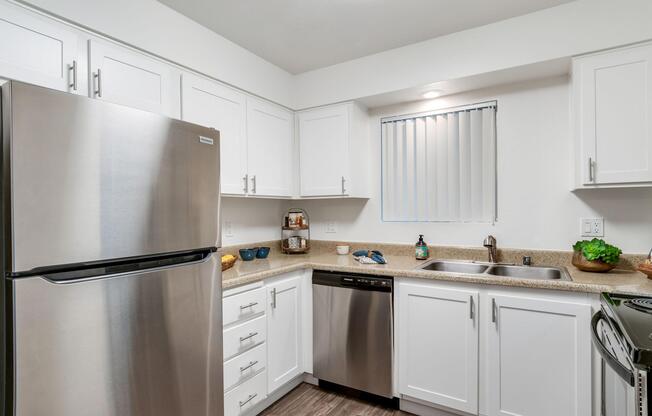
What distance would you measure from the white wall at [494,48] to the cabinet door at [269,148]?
34cm

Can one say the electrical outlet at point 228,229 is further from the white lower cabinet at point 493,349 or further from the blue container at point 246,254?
the white lower cabinet at point 493,349

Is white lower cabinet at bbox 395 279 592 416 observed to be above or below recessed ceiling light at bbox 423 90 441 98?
below

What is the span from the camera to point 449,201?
2561 millimetres

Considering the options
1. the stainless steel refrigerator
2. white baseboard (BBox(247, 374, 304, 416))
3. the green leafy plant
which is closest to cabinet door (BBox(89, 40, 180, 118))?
the stainless steel refrigerator

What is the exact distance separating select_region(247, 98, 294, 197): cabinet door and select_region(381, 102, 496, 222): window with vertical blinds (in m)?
0.82

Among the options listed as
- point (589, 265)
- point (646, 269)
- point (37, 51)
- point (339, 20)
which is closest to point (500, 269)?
point (589, 265)

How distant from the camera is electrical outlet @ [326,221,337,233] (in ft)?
10.1

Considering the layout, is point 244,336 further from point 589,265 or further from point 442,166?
point 589,265

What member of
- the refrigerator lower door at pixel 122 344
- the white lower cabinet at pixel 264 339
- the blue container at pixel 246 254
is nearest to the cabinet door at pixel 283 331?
the white lower cabinet at pixel 264 339

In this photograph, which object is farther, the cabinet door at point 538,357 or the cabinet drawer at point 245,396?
the cabinet drawer at point 245,396

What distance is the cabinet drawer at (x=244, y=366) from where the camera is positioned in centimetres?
179

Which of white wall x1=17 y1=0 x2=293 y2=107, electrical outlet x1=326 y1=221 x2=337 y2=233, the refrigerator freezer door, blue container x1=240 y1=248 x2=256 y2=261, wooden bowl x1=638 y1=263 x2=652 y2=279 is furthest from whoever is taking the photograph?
electrical outlet x1=326 y1=221 x2=337 y2=233

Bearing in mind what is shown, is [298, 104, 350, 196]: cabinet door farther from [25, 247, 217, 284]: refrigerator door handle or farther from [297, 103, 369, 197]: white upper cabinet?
[25, 247, 217, 284]: refrigerator door handle

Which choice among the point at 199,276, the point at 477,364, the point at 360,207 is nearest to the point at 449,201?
the point at 360,207
